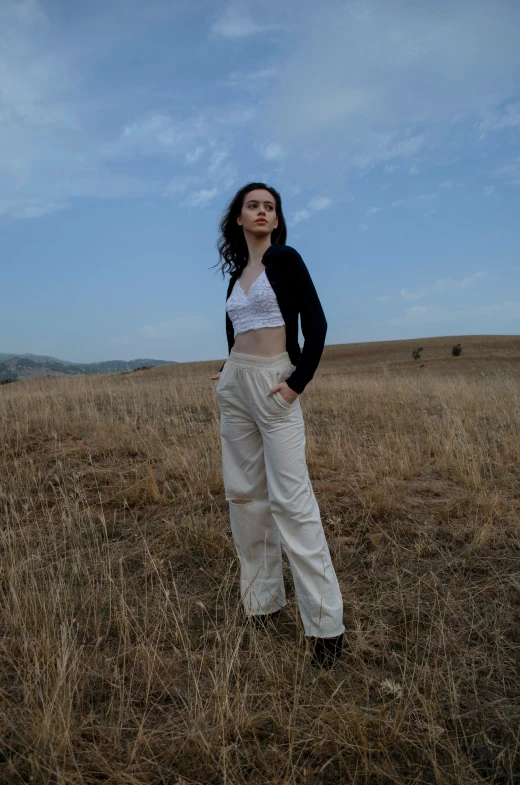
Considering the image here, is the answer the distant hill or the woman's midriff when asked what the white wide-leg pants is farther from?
the distant hill

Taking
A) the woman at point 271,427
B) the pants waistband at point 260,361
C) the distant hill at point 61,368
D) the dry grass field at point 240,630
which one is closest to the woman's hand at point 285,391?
the woman at point 271,427

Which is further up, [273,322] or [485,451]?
[273,322]

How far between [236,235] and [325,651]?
86.4 inches

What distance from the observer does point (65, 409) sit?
27.0ft

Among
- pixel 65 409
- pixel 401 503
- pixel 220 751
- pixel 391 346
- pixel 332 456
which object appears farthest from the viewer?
pixel 391 346

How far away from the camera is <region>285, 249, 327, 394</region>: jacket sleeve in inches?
98.5

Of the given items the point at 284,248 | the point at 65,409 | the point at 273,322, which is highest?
the point at 284,248

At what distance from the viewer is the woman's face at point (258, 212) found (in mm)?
2787

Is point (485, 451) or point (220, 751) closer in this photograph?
point (220, 751)

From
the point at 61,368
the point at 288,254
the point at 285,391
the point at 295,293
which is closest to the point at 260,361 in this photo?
the point at 285,391

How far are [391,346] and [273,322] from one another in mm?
37880

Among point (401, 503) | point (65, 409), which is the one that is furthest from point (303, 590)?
point (65, 409)

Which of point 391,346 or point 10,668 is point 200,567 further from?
point 391,346

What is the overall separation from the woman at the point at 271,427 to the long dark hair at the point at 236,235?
1 cm
